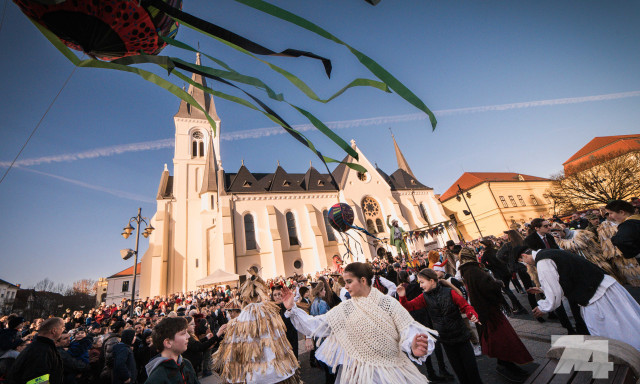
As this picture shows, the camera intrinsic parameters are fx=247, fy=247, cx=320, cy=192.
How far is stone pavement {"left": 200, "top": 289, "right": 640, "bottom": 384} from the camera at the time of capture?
3885mm

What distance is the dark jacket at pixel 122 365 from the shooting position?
392 centimetres

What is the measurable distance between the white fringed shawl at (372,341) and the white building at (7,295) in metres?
57.8

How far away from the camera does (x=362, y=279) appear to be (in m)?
2.38

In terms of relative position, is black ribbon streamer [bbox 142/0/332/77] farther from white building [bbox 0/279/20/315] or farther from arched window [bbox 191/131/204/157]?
white building [bbox 0/279/20/315]

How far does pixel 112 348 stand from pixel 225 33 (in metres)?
5.75

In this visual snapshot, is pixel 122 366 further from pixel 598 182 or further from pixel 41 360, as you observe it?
pixel 598 182

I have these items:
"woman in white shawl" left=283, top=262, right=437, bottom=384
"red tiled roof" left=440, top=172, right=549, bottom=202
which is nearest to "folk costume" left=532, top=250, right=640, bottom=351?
"woman in white shawl" left=283, top=262, right=437, bottom=384

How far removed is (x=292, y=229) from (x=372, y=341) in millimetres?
Result: 25127

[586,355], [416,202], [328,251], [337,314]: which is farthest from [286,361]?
[416,202]

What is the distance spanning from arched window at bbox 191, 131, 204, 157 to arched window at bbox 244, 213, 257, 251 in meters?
12.4

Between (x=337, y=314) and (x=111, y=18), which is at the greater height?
(x=111, y=18)

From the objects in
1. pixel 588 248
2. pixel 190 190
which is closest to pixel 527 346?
pixel 588 248

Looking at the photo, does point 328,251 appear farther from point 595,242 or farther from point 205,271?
point 595,242

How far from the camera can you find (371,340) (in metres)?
2.16
